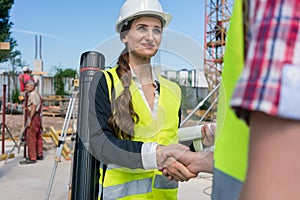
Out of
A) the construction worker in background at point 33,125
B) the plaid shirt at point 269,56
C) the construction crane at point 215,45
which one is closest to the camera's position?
the plaid shirt at point 269,56

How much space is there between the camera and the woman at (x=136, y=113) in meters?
1.07

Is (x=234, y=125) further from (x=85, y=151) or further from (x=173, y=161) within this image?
(x=85, y=151)

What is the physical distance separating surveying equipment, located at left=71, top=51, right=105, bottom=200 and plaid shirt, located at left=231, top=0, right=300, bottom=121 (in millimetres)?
1136

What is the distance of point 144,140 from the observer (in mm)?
1130

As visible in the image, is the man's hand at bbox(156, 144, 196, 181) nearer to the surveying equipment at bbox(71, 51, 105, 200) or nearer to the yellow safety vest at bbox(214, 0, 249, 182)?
the surveying equipment at bbox(71, 51, 105, 200)

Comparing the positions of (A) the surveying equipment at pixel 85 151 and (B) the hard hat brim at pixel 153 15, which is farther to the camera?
(A) the surveying equipment at pixel 85 151

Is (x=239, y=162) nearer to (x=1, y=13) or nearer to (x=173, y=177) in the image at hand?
(x=173, y=177)

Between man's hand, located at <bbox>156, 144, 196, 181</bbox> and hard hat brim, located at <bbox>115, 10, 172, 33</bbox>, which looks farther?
hard hat brim, located at <bbox>115, 10, 172, 33</bbox>

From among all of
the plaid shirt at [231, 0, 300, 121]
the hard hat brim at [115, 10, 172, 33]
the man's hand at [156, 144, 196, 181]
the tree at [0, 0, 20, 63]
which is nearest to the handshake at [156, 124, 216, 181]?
the man's hand at [156, 144, 196, 181]

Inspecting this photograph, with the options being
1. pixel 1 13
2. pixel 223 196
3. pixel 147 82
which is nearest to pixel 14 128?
pixel 147 82

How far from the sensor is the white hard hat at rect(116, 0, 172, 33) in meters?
1.20

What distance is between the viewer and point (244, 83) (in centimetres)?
32

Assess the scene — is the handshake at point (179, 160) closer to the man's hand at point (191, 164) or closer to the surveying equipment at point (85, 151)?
the man's hand at point (191, 164)

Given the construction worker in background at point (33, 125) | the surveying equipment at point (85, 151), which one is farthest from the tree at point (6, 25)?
the surveying equipment at point (85, 151)
